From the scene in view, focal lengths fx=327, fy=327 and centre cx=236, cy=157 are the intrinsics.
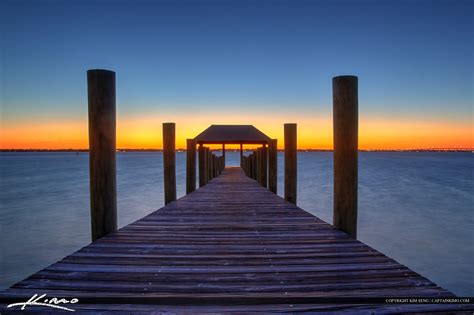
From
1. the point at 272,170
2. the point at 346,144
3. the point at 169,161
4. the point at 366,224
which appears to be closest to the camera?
the point at 346,144

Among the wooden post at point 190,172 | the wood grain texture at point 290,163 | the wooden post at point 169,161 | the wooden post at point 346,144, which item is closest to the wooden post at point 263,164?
the wooden post at point 190,172

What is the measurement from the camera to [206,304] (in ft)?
6.82

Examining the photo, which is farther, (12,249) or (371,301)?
(12,249)

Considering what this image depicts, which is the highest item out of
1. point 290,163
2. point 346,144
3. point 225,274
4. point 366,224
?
point 346,144

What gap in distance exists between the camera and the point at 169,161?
7125mm

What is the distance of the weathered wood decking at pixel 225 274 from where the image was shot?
6.80 ft

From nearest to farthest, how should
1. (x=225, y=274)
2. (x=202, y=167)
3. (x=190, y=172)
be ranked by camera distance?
(x=225, y=274)
(x=190, y=172)
(x=202, y=167)

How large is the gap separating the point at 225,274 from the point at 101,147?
198 cm

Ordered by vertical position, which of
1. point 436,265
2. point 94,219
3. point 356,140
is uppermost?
point 356,140

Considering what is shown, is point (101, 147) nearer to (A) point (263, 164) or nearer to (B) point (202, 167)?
(B) point (202, 167)

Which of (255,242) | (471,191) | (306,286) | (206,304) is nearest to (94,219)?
(255,242)

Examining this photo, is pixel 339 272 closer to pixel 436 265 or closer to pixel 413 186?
pixel 436 265

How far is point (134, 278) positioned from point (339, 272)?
156 cm

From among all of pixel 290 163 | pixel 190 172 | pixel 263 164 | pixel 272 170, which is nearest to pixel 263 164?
pixel 263 164
